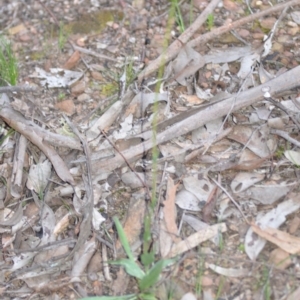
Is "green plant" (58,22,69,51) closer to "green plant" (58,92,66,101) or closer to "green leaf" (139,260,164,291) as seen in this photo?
"green plant" (58,92,66,101)

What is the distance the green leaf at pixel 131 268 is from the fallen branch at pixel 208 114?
0.42 m

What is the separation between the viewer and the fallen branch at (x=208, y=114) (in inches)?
88.5

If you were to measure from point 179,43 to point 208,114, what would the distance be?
444 mm

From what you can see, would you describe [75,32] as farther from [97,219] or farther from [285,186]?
[285,186]

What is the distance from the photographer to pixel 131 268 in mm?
1925

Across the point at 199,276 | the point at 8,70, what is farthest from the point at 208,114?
the point at 8,70

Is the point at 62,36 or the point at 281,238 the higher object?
the point at 62,36

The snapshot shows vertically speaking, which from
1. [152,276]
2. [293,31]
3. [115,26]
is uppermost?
[115,26]

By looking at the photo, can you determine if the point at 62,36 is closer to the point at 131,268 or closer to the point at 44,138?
the point at 44,138

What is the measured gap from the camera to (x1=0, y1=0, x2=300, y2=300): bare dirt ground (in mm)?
1991

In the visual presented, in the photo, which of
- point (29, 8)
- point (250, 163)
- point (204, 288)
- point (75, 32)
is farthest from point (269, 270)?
point (29, 8)

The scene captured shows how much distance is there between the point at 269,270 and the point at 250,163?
0.43 metres

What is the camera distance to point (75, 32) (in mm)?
2816

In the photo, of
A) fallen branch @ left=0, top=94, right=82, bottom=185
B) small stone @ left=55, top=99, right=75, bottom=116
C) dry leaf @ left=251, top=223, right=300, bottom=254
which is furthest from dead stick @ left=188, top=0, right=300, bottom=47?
dry leaf @ left=251, top=223, right=300, bottom=254
